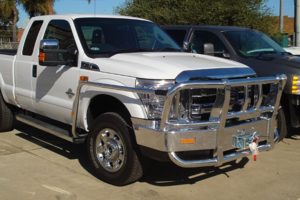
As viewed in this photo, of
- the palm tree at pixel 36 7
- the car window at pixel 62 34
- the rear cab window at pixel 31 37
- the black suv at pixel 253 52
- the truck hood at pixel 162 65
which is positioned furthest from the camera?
the palm tree at pixel 36 7

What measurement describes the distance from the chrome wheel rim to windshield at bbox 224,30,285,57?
11.7ft

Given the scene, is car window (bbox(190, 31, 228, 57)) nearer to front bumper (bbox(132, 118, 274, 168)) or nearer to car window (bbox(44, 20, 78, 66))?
car window (bbox(44, 20, 78, 66))

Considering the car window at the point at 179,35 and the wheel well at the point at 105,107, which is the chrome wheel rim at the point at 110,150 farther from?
the car window at the point at 179,35

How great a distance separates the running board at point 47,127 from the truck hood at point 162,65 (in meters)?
1.10

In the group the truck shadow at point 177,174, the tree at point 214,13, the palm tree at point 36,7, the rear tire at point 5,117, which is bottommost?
the truck shadow at point 177,174

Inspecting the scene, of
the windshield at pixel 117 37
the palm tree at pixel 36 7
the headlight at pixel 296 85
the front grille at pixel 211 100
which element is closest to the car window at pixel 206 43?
the headlight at pixel 296 85

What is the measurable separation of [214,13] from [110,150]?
619 inches

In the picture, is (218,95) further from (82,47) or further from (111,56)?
(82,47)

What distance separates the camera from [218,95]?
17.6ft

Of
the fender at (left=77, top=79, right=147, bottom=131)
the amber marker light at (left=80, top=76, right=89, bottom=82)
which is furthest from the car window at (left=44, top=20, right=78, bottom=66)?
the fender at (left=77, top=79, right=147, bottom=131)

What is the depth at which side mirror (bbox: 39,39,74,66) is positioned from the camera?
6266 millimetres

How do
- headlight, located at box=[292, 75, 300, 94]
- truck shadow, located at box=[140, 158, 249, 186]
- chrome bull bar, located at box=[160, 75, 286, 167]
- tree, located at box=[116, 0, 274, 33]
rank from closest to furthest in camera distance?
chrome bull bar, located at box=[160, 75, 286, 167] → truck shadow, located at box=[140, 158, 249, 186] → headlight, located at box=[292, 75, 300, 94] → tree, located at box=[116, 0, 274, 33]

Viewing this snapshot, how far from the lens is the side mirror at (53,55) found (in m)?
6.27

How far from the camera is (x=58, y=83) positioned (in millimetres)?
6707
